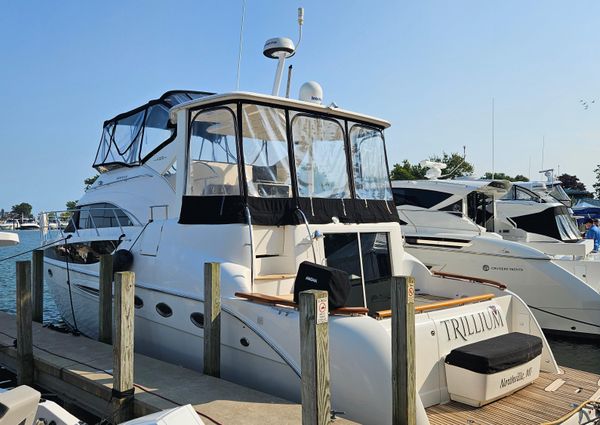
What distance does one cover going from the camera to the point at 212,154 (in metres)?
6.26

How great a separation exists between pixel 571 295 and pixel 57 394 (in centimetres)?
935

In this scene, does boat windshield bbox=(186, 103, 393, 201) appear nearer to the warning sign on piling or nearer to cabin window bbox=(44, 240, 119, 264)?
cabin window bbox=(44, 240, 119, 264)

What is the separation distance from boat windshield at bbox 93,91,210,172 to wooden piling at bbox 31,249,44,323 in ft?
5.76

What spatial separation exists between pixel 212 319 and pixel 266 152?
2.01m

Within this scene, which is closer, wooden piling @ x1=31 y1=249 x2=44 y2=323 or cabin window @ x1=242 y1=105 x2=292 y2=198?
cabin window @ x1=242 y1=105 x2=292 y2=198

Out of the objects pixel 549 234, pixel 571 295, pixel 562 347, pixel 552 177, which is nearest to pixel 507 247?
pixel 571 295

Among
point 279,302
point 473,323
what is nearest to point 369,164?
point 473,323

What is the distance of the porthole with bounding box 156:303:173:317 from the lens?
609cm

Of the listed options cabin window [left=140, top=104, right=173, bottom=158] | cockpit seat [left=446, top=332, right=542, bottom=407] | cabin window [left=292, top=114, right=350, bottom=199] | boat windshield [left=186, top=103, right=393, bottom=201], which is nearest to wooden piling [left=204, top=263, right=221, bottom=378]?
boat windshield [left=186, top=103, right=393, bottom=201]

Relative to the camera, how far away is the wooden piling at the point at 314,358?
12.0 ft

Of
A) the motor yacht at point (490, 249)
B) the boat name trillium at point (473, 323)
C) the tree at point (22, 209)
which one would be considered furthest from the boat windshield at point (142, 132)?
the tree at point (22, 209)

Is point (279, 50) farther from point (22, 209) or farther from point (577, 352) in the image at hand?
point (22, 209)

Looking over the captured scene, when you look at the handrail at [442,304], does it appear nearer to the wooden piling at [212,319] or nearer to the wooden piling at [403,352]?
the wooden piling at [403,352]

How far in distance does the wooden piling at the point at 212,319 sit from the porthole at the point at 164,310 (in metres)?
0.85
